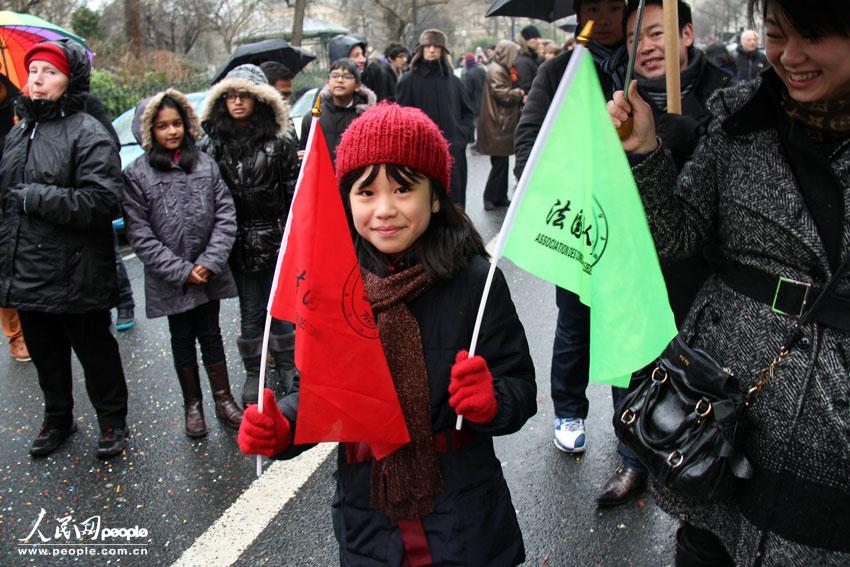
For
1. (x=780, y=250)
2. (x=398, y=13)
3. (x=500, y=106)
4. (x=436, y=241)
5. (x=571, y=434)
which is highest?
(x=780, y=250)

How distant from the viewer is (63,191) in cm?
349

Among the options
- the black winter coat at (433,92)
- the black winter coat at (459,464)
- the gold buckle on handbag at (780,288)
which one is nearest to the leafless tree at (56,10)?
the black winter coat at (433,92)

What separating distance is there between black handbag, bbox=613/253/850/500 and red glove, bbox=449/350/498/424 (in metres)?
0.41

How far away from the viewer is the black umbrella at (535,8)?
389 centimetres

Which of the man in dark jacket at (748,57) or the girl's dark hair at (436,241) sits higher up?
the girl's dark hair at (436,241)

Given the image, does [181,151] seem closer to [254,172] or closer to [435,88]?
[254,172]

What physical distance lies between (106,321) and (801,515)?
11.1 ft

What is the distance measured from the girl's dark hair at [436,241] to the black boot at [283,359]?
2509 millimetres

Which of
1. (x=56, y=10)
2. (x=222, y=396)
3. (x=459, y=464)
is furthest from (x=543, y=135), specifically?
(x=56, y=10)

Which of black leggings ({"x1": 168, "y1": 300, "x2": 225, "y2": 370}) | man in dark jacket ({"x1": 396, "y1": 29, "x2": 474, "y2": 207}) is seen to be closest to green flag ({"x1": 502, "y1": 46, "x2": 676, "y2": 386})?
black leggings ({"x1": 168, "y1": 300, "x2": 225, "y2": 370})

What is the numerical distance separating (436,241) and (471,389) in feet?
1.53

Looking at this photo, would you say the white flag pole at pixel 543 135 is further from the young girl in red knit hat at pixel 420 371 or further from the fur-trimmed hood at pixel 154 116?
the fur-trimmed hood at pixel 154 116

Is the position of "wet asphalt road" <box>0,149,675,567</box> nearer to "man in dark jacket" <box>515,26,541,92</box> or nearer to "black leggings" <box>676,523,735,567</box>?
"black leggings" <box>676,523,735,567</box>

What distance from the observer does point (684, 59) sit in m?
2.76
